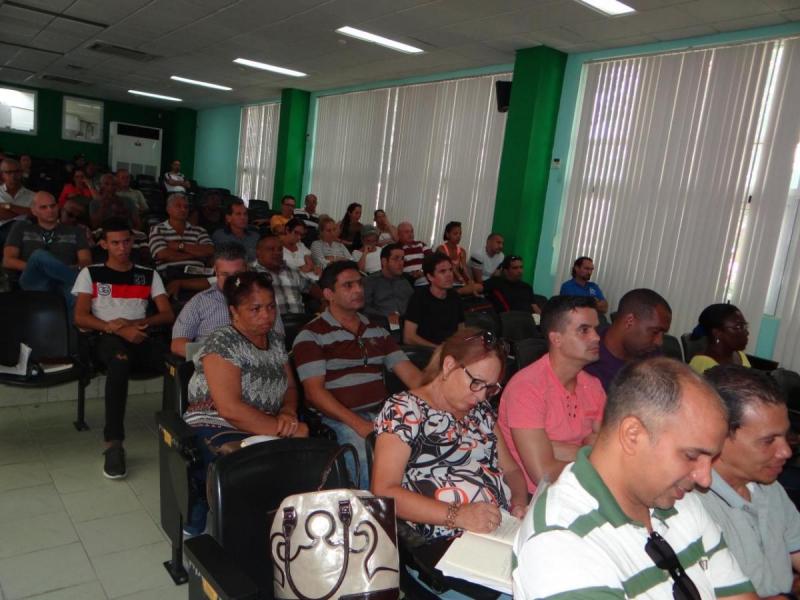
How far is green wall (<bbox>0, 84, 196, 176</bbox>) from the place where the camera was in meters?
15.9

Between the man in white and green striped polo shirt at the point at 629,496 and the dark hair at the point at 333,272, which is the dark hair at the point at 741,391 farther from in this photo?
the dark hair at the point at 333,272

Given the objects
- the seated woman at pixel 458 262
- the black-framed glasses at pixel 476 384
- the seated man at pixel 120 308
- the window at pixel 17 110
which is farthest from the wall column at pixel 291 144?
the black-framed glasses at pixel 476 384

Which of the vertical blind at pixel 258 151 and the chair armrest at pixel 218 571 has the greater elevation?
the vertical blind at pixel 258 151

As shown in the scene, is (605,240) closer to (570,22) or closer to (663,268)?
(663,268)

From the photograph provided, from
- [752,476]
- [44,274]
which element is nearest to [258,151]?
[44,274]

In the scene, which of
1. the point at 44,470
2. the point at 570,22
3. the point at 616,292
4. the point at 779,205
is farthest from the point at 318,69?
the point at 44,470

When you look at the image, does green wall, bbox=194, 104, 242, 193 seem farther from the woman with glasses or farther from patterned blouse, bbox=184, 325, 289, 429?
the woman with glasses

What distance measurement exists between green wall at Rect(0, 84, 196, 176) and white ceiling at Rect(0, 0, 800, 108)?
4.60 meters

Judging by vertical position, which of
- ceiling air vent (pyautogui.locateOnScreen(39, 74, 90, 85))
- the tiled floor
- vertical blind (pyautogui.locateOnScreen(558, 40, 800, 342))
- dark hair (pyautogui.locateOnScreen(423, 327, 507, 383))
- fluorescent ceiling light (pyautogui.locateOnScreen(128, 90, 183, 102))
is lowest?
the tiled floor

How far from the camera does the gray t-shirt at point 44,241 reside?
4586 millimetres

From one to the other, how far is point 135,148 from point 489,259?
13621 mm

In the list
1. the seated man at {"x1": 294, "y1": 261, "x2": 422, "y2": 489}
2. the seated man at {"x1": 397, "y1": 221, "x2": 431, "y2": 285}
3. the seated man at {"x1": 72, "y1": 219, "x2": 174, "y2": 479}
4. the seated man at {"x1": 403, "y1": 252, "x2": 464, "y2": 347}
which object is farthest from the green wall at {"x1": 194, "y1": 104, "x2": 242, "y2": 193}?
the seated man at {"x1": 294, "y1": 261, "x2": 422, "y2": 489}

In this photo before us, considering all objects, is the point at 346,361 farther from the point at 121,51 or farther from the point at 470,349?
the point at 121,51

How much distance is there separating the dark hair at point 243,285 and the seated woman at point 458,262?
13.4 feet
